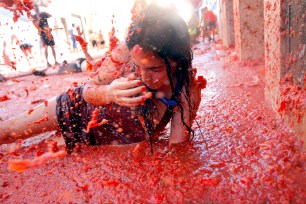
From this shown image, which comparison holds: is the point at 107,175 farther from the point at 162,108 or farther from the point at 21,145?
the point at 21,145

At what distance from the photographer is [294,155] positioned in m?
1.79

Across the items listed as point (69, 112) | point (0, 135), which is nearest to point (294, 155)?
point (69, 112)

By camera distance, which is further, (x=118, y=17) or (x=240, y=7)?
(x=118, y=17)

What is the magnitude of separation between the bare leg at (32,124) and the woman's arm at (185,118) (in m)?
1.05

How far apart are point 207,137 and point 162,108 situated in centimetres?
53

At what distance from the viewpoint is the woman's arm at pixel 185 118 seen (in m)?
2.06

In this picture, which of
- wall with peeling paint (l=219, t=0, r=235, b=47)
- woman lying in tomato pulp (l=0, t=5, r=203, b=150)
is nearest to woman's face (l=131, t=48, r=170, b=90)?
woman lying in tomato pulp (l=0, t=5, r=203, b=150)

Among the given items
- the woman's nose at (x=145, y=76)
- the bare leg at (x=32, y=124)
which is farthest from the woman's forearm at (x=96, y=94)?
the bare leg at (x=32, y=124)

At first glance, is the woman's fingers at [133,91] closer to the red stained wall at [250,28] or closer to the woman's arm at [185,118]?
the woman's arm at [185,118]

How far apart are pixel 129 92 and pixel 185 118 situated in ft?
1.84

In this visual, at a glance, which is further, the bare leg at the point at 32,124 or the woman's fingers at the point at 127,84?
the bare leg at the point at 32,124

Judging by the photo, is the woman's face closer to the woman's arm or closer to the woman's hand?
the woman's hand

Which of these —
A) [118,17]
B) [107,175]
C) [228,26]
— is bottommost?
[107,175]

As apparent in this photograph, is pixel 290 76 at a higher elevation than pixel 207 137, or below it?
higher
